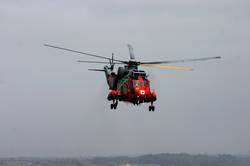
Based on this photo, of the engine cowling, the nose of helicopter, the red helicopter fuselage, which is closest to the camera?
the nose of helicopter

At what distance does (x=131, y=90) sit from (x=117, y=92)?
4.35 metres

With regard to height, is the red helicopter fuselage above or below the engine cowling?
below

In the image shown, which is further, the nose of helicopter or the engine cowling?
the engine cowling

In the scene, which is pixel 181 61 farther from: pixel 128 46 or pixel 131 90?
pixel 128 46

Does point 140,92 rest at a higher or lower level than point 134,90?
lower

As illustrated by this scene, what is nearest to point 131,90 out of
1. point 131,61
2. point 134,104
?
point 134,104

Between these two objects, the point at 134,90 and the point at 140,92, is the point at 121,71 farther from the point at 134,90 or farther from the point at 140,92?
the point at 140,92

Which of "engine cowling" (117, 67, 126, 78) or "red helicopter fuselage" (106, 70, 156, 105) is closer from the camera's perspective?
"red helicopter fuselage" (106, 70, 156, 105)

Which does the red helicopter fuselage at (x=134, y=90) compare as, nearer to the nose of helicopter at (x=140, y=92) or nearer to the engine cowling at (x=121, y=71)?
the nose of helicopter at (x=140, y=92)

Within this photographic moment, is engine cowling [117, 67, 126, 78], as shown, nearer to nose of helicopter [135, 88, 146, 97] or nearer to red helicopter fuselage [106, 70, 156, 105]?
red helicopter fuselage [106, 70, 156, 105]

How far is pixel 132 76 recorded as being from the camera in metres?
66.5

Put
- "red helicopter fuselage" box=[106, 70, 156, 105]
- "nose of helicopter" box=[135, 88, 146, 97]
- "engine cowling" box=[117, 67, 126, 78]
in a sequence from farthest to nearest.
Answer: "engine cowling" box=[117, 67, 126, 78], "red helicopter fuselage" box=[106, 70, 156, 105], "nose of helicopter" box=[135, 88, 146, 97]

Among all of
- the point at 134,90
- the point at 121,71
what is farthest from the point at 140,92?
the point at 121,71

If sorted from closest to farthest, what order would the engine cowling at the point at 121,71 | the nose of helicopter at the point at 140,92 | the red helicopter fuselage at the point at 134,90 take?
the nose of helicopter at the point at 140,92, the red helicopter fuselage at the point at 134,90, the engine cowling at the point at 121,71
